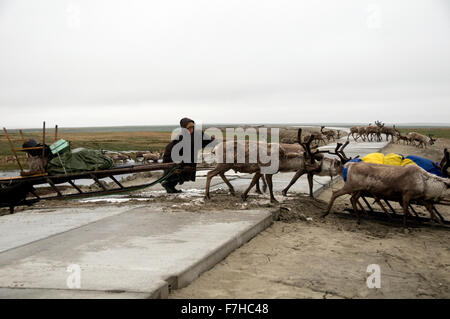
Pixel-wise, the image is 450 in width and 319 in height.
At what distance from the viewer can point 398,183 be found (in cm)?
706

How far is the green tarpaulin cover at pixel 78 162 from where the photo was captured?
28.1 feet

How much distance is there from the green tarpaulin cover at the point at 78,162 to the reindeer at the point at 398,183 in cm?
531

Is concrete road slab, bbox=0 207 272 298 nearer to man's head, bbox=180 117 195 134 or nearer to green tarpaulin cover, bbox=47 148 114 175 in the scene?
green tarpaulin cover, bbox=47 148 114 175

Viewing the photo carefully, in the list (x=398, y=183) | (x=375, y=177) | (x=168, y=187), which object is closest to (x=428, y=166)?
(x=398, y=183)

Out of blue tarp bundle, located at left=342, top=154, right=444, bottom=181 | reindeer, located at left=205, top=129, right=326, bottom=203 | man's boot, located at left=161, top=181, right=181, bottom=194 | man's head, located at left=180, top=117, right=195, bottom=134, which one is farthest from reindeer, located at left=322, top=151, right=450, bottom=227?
man's boot, located at left=161, top=181, right=181, bottom=194

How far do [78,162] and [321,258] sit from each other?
5.80m

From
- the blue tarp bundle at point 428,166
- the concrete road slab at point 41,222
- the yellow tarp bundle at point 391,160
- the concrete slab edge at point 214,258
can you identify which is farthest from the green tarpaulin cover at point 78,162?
the yellow tarp bundle at point 391,160

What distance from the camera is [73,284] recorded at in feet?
12.4

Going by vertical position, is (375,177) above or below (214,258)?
above

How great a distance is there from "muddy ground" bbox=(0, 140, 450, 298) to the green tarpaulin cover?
748 mm

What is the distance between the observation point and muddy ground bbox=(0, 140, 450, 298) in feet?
13.8

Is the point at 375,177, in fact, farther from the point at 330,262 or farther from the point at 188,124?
the point at 188,124

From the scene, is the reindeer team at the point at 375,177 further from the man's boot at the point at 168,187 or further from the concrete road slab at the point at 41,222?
the concrete road slab at the point at 41,222
